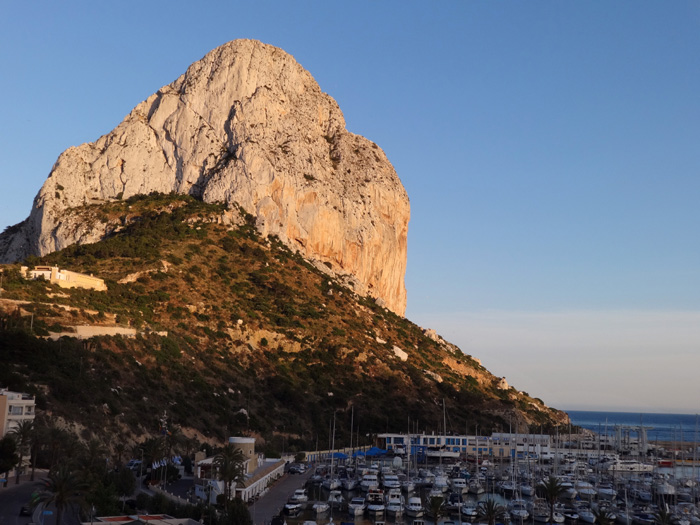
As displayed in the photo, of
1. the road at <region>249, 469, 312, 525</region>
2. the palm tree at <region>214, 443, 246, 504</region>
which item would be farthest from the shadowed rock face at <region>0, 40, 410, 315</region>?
the palm tree at <region>214, 443, 246, 504</region>

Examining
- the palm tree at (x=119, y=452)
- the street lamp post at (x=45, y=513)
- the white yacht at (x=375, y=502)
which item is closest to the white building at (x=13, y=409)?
the palm tree at (x=119, y=452)

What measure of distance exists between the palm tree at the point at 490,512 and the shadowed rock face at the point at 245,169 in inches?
3272

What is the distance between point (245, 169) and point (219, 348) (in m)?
44.1

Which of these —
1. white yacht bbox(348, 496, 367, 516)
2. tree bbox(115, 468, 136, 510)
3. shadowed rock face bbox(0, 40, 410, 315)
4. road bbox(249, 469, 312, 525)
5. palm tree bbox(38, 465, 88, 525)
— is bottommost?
white yacht bbox(348, 496, 367, 516)

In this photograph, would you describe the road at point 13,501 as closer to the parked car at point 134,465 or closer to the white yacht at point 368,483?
the parked car at point 134,465

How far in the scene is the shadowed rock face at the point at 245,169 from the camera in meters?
133

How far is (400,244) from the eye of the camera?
16288 centimetres

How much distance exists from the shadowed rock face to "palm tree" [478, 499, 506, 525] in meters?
83.1

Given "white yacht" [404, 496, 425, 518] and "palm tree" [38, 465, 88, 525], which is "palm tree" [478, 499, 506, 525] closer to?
"white yacht" [404, 496, 425, 518]

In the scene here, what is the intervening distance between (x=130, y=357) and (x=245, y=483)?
102 feet

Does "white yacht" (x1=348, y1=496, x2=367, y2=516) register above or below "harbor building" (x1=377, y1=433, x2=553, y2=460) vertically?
below

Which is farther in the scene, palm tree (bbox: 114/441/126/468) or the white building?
palm tree (bbox: 114/441/126/468)

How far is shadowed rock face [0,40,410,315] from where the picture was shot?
133 meters

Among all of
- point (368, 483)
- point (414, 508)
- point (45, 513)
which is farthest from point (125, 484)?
point (368, 483)
